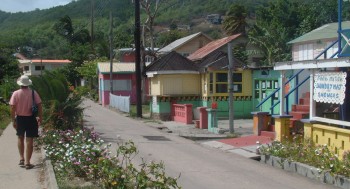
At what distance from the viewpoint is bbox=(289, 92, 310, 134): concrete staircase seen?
14197mm

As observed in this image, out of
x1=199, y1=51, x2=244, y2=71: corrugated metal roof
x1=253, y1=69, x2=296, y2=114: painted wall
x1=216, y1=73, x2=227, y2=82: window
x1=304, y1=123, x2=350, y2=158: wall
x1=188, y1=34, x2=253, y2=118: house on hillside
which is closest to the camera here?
x1=304, y1=123, x2=350, y2=158: wall

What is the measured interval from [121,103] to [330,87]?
22770 millimetres

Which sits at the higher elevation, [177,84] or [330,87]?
[177,84]

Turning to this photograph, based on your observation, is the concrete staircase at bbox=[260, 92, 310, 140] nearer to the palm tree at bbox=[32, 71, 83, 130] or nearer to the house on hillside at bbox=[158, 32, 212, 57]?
the palm tree at bbox=[32, 71, 83, 130]

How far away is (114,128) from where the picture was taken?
21516 millimetres

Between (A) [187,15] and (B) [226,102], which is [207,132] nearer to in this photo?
(B) [226,102]

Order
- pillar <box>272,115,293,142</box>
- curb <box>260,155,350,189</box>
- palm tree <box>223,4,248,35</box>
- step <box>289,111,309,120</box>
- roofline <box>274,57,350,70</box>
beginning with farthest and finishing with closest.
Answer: palm tree <box>223,4,248,35</box> → step <box>289,111,309,120</box> → pillar <box>272,115,293,142</box> → roofline <box>274,57,350,70</box> → curb <box>260,155,350,189</box>

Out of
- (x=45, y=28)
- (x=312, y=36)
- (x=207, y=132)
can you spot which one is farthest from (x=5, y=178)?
(x=45, y=28)

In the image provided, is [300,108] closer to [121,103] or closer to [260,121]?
[260,121]

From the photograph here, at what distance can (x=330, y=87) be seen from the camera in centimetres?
1191

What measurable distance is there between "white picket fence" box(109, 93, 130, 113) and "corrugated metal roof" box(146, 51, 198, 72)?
18.2 ft

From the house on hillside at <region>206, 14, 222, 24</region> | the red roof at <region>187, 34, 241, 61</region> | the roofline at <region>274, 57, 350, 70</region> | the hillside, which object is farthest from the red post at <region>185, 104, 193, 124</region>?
the house on hillside at <region>206, 14, 222, 24</region>

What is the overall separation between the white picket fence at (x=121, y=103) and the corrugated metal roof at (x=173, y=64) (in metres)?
5.54

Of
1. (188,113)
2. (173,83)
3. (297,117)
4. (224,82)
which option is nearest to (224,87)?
(224,82)
